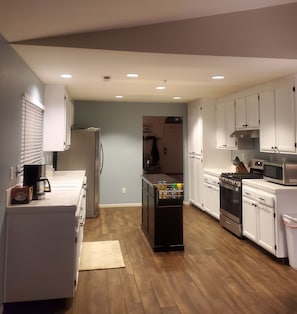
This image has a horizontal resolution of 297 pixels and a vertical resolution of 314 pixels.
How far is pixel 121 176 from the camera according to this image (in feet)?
21.3

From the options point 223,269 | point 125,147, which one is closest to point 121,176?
point 125,147

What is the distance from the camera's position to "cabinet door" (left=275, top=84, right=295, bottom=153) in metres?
3.60

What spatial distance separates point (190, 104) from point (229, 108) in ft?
4.51

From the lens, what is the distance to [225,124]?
5461 mm

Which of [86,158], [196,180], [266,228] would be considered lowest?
[266,228]

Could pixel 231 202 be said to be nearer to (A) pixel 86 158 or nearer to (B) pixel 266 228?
(B) pixel 266 228

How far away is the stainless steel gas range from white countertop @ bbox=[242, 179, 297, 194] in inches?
7.9

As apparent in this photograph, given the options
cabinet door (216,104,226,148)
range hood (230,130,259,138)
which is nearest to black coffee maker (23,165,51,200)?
range hood (230,130,259,138)

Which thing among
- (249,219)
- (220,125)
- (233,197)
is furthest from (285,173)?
(220,125)

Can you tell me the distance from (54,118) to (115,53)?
6.25 feet

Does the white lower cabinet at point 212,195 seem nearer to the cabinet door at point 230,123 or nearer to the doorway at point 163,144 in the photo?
the cabinet door at point 230,123

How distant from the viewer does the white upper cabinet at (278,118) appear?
361 cm

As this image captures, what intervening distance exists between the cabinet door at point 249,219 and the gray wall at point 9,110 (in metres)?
2.95

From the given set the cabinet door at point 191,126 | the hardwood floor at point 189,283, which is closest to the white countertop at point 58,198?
the hardwood floor at point 189,283
